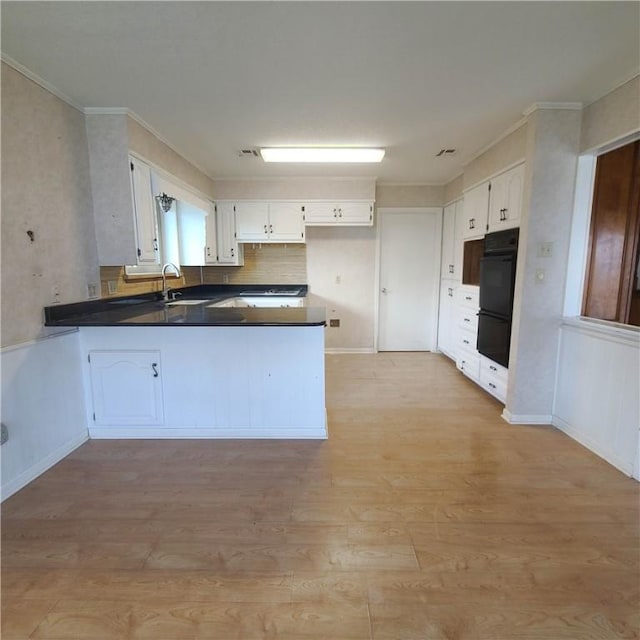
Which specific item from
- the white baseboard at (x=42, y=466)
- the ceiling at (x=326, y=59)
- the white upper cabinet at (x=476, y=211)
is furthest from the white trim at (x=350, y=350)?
the white baseboard at (x=42, y=466)

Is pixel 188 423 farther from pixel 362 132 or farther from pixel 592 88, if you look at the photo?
pixel 592 88

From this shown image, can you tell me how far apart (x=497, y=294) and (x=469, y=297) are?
2.62 ft

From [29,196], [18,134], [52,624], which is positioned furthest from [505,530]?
[18,134]

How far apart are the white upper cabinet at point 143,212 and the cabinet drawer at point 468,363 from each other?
3.33 m

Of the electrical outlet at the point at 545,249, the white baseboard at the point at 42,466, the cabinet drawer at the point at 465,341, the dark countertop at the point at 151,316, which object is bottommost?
the white baseboard at the point at 42,466

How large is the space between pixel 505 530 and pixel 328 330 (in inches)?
138

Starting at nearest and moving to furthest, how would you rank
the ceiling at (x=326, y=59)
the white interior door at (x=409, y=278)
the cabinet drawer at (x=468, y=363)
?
the ceiling at (x=326, y=59) → the cabinet drawer at (x=468, y=363) → the white interior door at (x=409, y=278)

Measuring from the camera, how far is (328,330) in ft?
16.2

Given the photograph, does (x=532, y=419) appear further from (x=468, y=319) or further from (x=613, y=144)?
(x=613, y=144)

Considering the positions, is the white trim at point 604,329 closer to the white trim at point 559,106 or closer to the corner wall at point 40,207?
the white trim at point 559,106

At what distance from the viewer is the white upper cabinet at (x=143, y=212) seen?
8.45ft

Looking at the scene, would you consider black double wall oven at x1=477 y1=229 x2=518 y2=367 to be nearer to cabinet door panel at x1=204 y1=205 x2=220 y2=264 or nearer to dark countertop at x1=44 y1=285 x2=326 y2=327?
dark countertop at x1=44 y1=285 x2=326 y2=327

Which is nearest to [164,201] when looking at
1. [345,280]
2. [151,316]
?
[151,316]

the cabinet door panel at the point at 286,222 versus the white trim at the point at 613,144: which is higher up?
the white trim at the point at 613,144
